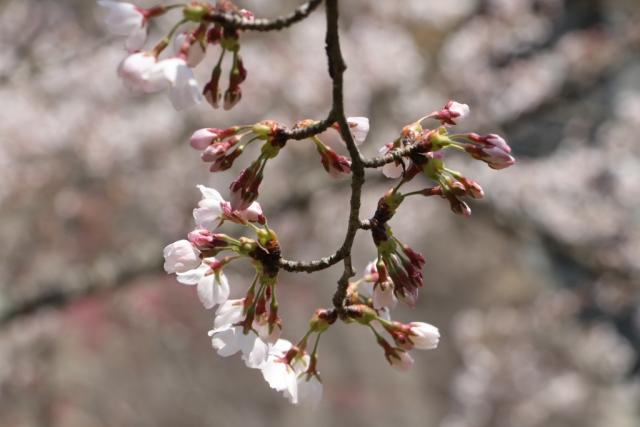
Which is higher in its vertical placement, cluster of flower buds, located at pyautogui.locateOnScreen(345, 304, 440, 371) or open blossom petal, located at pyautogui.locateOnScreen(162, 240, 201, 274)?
open blossom petal, located at pyautogui.locateOnScreen(162, 240, 201, 274)

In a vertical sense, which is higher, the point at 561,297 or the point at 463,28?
the point at 463,28

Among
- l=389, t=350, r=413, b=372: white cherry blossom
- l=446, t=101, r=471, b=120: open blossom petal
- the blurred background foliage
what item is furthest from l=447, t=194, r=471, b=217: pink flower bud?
the blurred background foliage

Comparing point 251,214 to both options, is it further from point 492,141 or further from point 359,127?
point 492,141

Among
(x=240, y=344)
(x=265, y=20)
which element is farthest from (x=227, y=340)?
(x=265, y=20)

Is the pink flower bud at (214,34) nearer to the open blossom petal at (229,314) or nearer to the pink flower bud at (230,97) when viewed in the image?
the pink flower bud at (230,97)

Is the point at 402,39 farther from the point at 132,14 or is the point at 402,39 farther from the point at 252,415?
the point at 132,14

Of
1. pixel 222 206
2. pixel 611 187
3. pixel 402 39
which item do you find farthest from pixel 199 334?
pixel 222 206

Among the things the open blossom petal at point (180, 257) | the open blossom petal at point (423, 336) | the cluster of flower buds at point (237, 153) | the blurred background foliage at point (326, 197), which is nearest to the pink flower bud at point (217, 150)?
the cluster of flower buds at point (237, 153)

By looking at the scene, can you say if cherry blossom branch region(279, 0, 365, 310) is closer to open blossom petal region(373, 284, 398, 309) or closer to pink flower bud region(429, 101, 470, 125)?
open blossom petal region(373, 284, 398, 309)

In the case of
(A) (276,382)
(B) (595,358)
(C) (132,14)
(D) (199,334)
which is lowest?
(D) (199,334)
